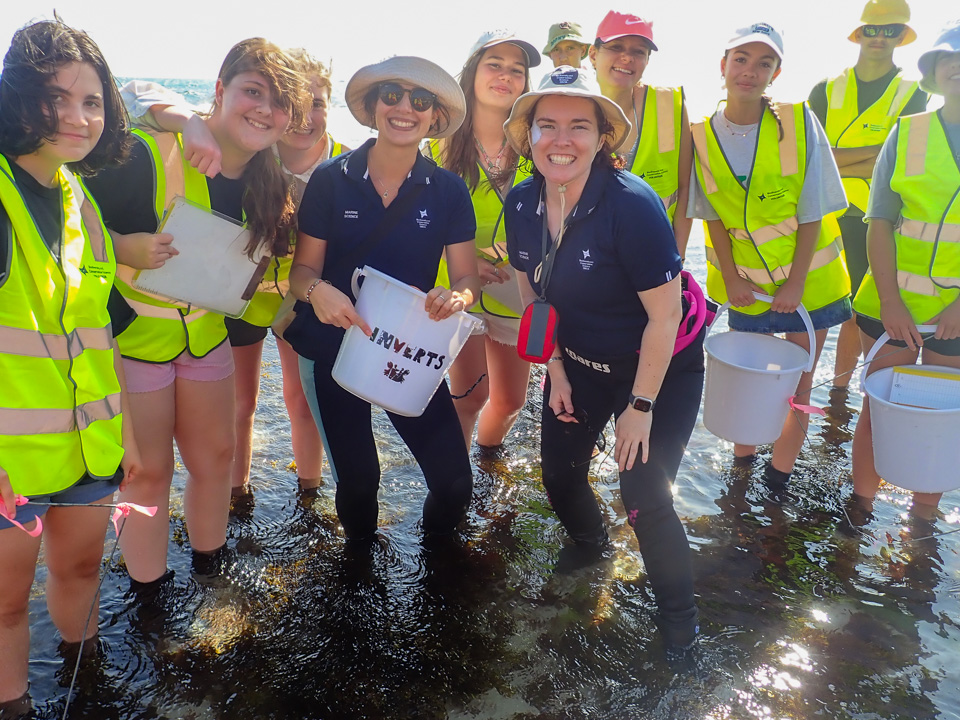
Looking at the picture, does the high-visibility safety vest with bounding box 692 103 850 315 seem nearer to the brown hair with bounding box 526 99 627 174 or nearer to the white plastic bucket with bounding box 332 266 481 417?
the brown hair with bounding box 526 99 627 174

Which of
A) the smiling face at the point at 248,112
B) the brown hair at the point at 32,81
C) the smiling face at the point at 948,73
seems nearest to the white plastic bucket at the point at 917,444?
the smiling face at the point at 948,73

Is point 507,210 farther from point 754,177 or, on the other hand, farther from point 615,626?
point 615,626

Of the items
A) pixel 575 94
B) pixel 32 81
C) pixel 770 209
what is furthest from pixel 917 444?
pixel 32 81

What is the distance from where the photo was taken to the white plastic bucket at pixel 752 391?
375 cm

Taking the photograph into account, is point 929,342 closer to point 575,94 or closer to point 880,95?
point 880,95

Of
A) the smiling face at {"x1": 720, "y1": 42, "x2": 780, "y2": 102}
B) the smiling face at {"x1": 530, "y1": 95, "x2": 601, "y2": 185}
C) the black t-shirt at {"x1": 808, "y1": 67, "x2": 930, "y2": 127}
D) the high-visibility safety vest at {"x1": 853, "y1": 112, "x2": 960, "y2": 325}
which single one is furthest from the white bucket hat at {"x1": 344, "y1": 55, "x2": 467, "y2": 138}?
the black t-shirt at {"x1": 808, "y1": 67, "x2": 930, "y2": 127}

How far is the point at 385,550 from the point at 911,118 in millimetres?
3491

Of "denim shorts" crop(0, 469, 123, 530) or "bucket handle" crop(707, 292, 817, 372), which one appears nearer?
"denim shorts" crop(0, 469, 123, 530)

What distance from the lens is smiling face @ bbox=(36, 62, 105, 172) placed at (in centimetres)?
210

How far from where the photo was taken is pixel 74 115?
6.93 feet

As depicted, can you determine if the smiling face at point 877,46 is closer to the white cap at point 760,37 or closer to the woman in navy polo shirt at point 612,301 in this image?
the white cap at point 760,37

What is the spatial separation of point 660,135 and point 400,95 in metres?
1.94

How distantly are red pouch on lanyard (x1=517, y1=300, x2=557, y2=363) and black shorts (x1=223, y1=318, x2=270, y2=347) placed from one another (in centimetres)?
153

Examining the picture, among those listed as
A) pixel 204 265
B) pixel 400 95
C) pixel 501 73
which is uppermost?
pixel 501 73
